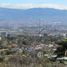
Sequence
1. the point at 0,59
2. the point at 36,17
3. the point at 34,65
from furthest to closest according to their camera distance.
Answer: the point at 36,17 → the point at 0,59 → the point at 34,65

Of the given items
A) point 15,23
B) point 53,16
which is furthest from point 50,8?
point 15,23

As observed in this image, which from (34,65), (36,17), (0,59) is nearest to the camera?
(34,65)

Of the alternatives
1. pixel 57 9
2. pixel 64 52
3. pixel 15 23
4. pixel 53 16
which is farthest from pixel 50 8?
pixel 64 52

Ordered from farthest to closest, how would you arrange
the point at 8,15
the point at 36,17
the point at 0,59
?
the point at 8,15 < the point at 36,17 < the point at 0,59

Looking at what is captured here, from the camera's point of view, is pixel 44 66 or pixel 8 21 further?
pixel 8 21

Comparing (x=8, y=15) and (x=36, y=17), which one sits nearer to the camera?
(x=36, y=17)

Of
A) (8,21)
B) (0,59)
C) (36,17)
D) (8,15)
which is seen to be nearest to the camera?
(0,59)

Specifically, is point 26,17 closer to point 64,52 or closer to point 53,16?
point 53,16

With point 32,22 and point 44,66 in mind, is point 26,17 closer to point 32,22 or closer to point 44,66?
point 32,22
